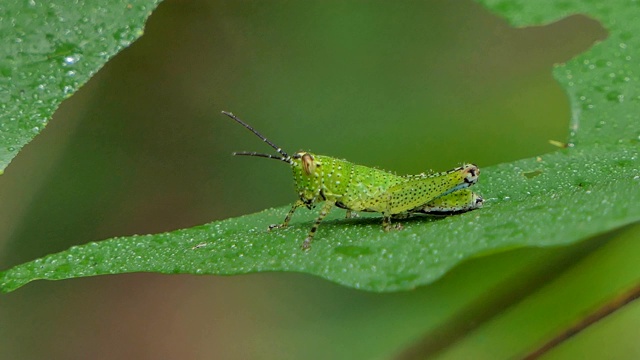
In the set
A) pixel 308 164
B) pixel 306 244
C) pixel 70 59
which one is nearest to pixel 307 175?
pixel 308 164

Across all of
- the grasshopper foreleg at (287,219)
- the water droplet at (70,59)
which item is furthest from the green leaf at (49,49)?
the grasshopper foreleg at (287,219)

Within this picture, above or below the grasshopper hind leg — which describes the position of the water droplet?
above

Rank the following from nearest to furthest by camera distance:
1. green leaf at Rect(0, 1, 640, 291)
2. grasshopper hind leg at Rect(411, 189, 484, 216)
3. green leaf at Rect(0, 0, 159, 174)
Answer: green leaf at Rect(0, 1, 640, 291), green leaf at Rect(0, 0, 159, 174), grasshopper hind leg at Rect(411, 189, 484, 216)

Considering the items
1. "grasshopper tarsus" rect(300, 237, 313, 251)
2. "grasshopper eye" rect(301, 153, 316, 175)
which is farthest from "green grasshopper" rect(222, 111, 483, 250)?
"grasshopper tarsus" rect(300, 237, 313, 251)

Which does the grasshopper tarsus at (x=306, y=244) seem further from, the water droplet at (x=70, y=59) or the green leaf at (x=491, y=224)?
the water droplet at (x=70, y=59)

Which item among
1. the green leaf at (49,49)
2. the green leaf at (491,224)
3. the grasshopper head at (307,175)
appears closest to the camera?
the green leaf at (491,224)

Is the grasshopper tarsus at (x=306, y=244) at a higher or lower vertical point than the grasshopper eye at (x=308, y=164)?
lower

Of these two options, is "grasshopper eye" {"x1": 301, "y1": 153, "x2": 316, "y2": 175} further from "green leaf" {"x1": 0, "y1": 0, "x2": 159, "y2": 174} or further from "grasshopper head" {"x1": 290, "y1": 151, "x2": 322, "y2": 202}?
"green leaf" {"x1": 0, "y1": 0, "x2": 159, "y2": 174}

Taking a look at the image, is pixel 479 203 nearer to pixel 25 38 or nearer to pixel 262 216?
pixel 262 216
